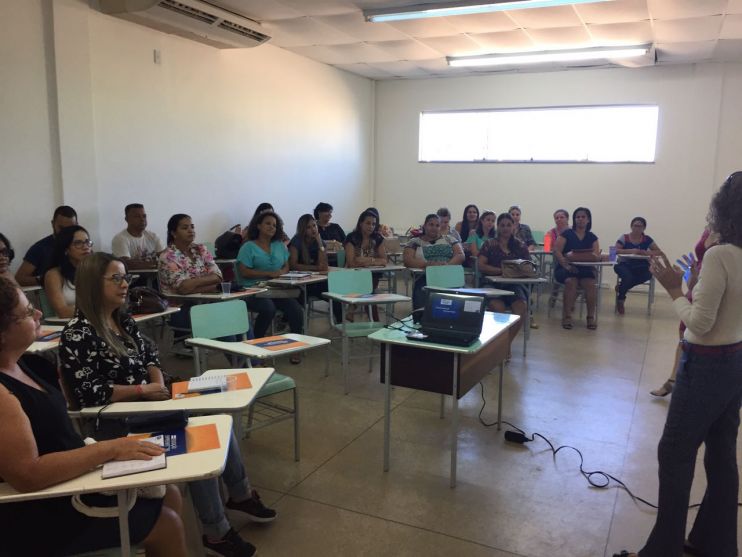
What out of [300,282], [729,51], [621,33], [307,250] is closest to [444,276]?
[300,282]

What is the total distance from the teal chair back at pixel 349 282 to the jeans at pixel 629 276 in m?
4.05

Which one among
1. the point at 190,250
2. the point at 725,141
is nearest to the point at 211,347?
the point at 190,250

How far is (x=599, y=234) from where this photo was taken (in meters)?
9.02

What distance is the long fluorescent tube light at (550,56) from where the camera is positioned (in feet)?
23.8

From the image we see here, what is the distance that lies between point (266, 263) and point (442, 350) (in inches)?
112

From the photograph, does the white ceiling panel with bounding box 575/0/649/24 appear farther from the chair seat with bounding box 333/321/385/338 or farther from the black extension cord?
the black extension cord

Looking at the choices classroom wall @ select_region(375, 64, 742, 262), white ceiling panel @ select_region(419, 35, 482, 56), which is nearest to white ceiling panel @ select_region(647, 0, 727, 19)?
white ceiling panel @ select_region(419, 35, 482, 56)

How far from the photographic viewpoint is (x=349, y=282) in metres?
4.87

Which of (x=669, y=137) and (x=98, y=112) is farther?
(x=669, y=137)

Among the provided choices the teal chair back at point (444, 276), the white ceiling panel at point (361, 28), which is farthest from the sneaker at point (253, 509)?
the white ceiling panel at point (361, 28)

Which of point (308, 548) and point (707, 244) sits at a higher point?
point (707, 244)

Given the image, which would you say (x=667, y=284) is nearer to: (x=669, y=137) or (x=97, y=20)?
(x=97, y=20)

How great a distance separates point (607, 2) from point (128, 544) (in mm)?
5935

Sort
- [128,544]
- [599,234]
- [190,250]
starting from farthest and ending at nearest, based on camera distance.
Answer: [599,234] → [190,250] → [128,544]
